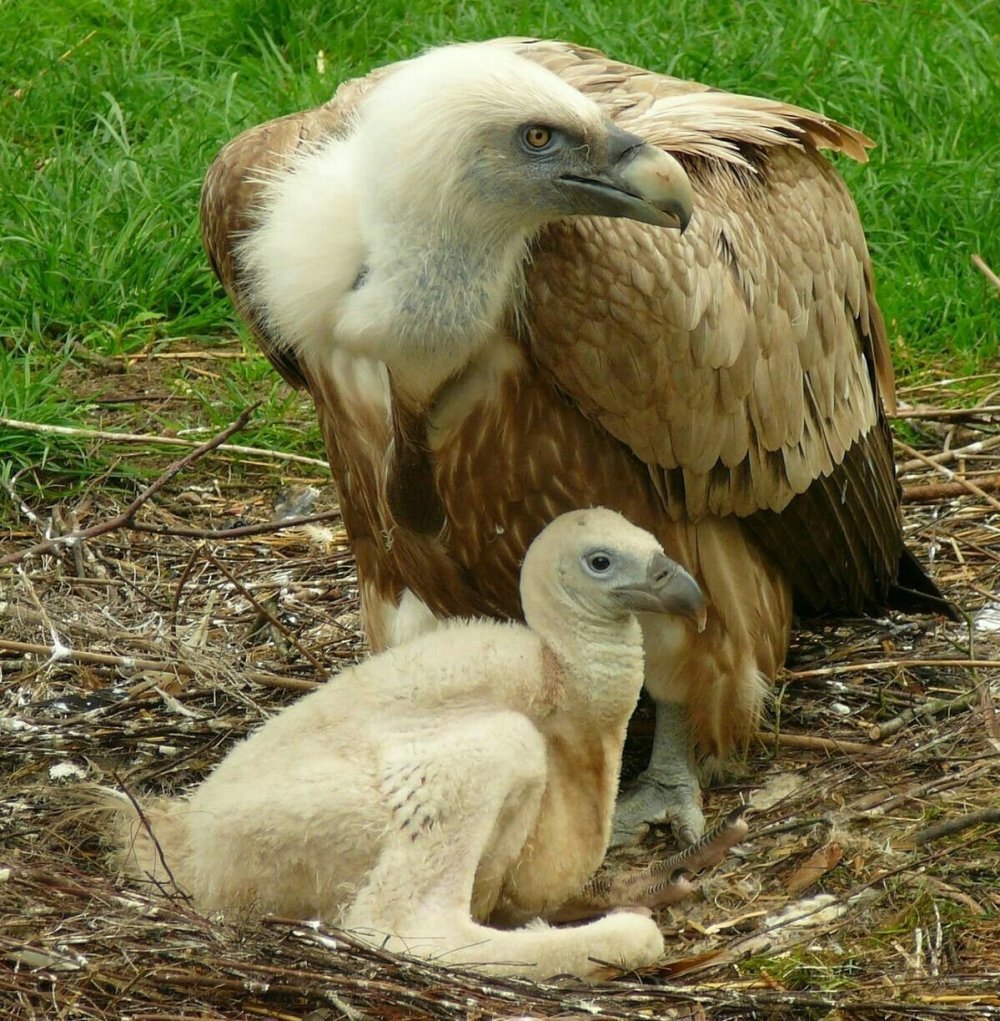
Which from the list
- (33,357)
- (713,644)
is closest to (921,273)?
(713,644)

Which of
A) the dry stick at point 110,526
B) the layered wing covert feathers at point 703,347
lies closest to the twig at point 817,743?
the layered wing covert feathers at point 703,347

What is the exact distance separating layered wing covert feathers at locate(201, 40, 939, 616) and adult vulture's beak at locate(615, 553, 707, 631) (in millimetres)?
386

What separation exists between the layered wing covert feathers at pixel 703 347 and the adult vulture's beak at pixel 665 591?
39 cm

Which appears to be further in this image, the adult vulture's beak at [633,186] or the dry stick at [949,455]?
the dry stick at [949,455]

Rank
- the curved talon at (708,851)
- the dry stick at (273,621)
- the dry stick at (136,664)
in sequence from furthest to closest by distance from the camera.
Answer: the dry stick at (273,621), the dry stick at (136,664), the curved talon at (708,851)

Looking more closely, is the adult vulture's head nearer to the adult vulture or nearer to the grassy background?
the adult vulture

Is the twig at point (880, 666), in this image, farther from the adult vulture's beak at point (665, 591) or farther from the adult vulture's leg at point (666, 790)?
the adult vulture's beak at point (665, 591)

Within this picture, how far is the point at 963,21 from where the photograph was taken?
9094mm

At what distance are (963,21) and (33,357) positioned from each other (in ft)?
15.0

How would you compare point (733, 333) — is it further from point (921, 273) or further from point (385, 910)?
point (921, 273)

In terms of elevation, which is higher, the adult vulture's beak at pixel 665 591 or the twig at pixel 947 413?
the adult vulture's beak at pixel 665 591

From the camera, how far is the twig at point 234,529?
6.50 m

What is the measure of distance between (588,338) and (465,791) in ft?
3.80

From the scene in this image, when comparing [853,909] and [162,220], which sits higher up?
[162,220]
